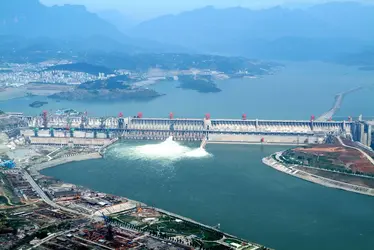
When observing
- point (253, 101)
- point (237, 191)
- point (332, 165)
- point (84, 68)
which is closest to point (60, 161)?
point (237, 191)

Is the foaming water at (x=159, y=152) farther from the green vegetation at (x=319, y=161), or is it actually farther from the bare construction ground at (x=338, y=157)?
the bare construction ground at (x=338, y=157)

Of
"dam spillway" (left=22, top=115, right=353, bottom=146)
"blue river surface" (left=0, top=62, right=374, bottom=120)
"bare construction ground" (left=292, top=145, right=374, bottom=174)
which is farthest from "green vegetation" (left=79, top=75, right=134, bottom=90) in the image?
"bare construction ground" (left=292, top=145, right=374, bottom=174)

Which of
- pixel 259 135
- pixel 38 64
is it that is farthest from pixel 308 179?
pixel 38 64

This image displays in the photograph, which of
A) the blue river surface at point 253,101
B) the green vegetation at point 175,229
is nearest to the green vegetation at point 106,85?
the blue river surface at point 253,101

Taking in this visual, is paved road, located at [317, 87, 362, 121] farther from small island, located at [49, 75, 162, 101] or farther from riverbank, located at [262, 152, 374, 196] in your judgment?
small island, located at [49, 75, 162, 101]

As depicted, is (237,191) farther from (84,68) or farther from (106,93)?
(84,68)
